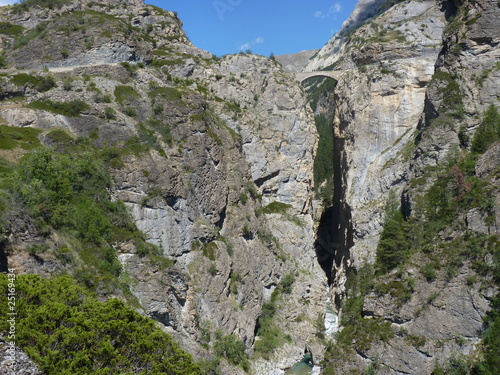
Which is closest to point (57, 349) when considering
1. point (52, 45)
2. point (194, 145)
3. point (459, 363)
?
point (459, 363)

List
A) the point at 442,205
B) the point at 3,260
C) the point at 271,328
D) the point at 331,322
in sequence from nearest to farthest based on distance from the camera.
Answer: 1. the point at 3,260
2. the point at 442,205
3. the point at 271,328
4. the point at 331,322

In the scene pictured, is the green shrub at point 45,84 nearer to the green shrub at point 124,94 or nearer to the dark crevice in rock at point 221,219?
the green shrub at point 124,94

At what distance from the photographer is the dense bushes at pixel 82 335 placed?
19.2 meters

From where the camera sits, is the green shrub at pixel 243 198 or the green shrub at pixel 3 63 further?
the green shrub at pixel 3 63

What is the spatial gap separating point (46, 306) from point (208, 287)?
107ft

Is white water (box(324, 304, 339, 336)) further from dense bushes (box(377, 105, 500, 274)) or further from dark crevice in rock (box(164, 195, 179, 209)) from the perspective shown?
dark crevice in rock (box(164, 195, 179, 209))

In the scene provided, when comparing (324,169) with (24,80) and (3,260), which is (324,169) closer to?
(24,80)

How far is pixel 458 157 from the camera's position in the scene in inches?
2446

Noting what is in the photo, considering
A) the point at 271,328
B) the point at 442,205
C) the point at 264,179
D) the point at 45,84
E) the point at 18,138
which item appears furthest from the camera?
the point at 264,179

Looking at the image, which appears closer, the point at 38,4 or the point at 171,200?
the point at 171,200

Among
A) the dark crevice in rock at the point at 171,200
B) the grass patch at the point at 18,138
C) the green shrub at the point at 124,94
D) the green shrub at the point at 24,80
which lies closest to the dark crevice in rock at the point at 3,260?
the grass patch at the point at 18,138

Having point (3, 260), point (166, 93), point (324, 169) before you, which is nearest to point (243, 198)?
point (166, 93)

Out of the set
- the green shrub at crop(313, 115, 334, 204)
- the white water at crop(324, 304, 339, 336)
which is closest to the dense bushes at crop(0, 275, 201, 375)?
the white water at crop(324, 304, 339, 336)

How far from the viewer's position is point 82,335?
66.9 ft
